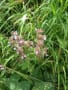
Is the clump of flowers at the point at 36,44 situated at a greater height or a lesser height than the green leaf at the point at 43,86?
greater

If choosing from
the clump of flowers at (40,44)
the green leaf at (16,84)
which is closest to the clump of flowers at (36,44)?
the clump of flowers at (40,44)

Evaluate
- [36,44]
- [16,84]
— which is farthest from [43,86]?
[36,44]

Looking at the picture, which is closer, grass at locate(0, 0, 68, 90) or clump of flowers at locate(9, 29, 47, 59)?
clump of flowers at locate(9, 29, 47, 59)

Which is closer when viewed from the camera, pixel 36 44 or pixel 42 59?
pixel 36 44

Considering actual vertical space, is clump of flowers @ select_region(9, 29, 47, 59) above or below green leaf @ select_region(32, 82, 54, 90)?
above

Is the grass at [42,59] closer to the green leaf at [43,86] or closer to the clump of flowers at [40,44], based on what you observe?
the green leaf at [43,86]

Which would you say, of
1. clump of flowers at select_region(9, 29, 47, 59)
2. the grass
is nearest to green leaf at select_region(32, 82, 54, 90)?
the grass

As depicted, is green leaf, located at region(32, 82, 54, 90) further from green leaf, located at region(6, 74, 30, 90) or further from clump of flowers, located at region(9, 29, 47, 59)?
clump of flowers, located at region(9, 29, 47, 59)

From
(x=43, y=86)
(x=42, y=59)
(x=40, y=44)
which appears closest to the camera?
(x=40, y=44)

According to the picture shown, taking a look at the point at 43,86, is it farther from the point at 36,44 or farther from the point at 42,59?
the point at 36,44
